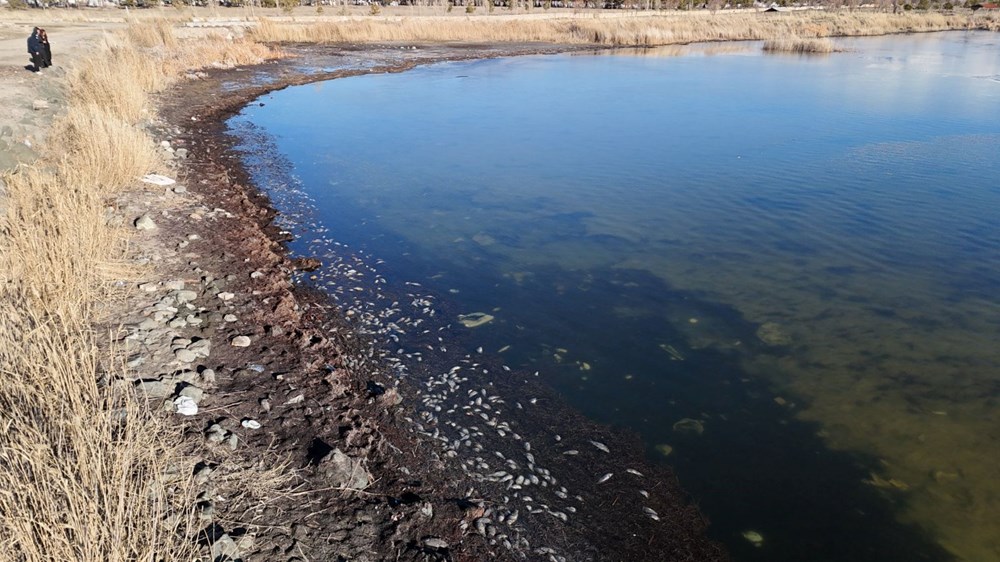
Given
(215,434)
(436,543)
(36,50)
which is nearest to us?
(436,543)

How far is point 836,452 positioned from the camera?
6543 mm

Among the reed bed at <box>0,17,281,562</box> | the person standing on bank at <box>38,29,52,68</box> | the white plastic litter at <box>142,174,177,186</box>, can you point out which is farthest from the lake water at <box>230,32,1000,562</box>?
the person standing on bank at <box>38,29,52,68</box>

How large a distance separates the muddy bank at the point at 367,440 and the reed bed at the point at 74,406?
14.8 inches

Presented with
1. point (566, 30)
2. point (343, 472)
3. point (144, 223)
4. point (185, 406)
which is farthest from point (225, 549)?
point (566, 30)

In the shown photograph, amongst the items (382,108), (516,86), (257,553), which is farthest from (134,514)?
(516,86)

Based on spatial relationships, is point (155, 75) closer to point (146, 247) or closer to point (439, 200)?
point (439, 200)

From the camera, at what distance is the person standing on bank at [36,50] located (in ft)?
57.8

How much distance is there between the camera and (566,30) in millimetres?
49719

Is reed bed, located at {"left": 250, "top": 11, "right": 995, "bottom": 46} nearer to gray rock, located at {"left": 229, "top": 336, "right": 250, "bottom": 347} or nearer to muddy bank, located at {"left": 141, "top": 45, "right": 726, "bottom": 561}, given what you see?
muddy bank, located at {"left": 141, "top": 45, "right": 726, "bottom": 561}

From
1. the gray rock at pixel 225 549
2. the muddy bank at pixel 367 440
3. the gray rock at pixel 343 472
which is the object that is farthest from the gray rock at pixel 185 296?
the gray rock at pixel 225 549

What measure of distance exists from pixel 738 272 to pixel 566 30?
4406 cm

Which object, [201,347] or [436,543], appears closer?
[436,543]

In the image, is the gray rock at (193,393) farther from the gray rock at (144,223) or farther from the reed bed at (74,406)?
the gray rock at (144,223)

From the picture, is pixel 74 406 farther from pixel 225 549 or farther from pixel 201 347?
pixel 201 347
